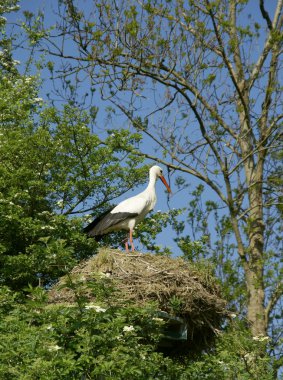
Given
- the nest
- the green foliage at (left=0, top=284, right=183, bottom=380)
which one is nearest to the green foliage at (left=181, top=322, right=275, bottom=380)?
the nest

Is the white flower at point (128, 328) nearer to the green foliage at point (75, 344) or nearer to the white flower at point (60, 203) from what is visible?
the green foliage at point (75, 344)

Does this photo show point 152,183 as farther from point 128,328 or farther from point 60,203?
point 128,328

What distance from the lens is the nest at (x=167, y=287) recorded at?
9.80 metres

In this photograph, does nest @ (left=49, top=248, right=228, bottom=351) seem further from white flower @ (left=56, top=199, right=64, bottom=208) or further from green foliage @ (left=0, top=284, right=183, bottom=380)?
white flower @ (left=56, top=199, right=64, bottom=208)

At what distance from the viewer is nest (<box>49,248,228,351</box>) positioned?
9.80 m

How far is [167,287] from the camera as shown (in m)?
9.96

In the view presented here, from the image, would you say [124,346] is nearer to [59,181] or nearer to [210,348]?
[210,348]

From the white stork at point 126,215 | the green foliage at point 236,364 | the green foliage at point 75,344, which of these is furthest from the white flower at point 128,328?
the white stork at point 126,215

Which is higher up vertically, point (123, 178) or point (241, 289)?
point (123, 178)

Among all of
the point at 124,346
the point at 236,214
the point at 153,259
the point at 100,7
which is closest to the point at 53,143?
the point at 100,7

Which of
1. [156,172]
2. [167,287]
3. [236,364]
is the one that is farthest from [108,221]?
[236,364]

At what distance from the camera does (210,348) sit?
35.5ft

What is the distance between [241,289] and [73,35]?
5831 mm

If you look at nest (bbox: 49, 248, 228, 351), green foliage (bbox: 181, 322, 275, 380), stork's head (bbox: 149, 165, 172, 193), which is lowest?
green foliage (bbox: 181, 322, 275, 380)
